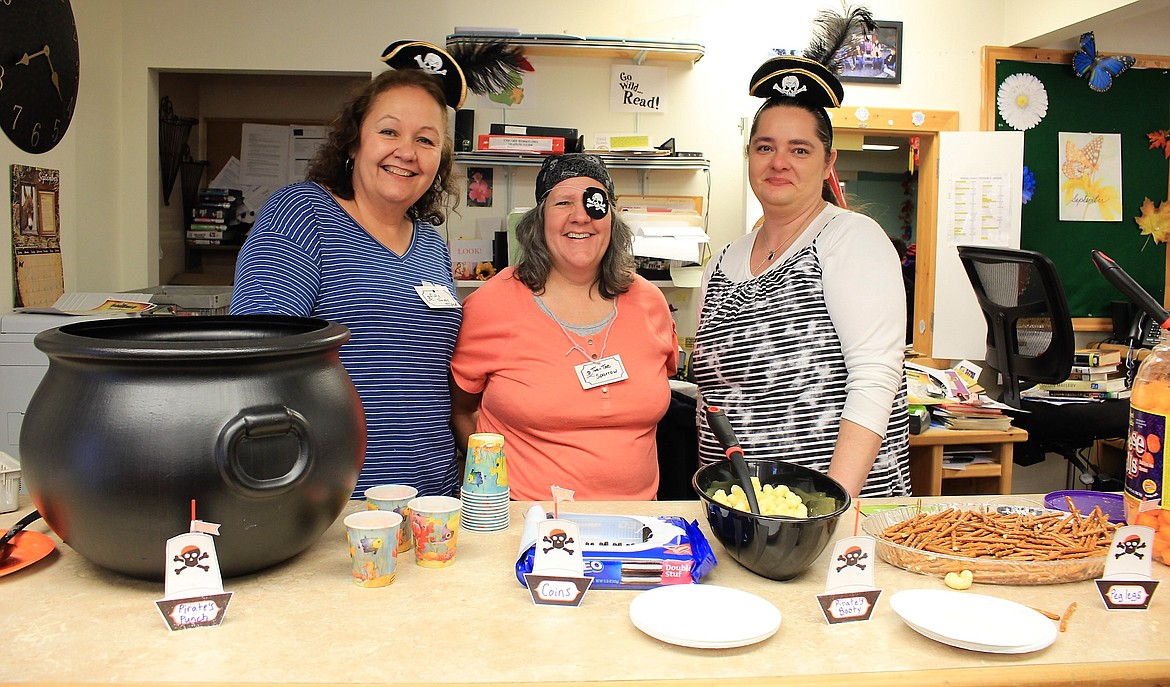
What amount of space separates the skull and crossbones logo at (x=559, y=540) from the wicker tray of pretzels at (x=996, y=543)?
494 mm

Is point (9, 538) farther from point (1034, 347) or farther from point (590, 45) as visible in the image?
point (1034, 347)

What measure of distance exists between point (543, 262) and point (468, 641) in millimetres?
1279

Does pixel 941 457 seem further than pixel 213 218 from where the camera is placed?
No

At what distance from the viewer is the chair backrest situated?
374cm

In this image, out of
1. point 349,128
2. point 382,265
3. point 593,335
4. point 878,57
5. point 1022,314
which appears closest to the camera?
point 382,265

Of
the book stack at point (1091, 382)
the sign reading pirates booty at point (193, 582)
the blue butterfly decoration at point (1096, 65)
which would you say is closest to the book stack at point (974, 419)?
the book stack at point (1091, 382)

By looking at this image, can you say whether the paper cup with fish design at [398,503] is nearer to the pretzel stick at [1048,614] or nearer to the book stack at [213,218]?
the pretzel stick at [1048,614]

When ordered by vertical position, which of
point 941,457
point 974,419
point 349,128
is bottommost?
point 941,457

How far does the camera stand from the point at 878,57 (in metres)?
4.67

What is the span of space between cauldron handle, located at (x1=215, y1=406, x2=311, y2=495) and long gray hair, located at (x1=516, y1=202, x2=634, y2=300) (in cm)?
113

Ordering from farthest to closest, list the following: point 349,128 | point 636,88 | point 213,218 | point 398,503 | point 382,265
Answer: point 213,218 < point 636,88 < point 349,128 < point 382,265 < point 398,503

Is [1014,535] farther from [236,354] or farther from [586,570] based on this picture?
[236,354]

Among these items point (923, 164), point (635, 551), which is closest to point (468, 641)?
point (635, 551)

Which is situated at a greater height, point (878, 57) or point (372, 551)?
point (878, 57)
